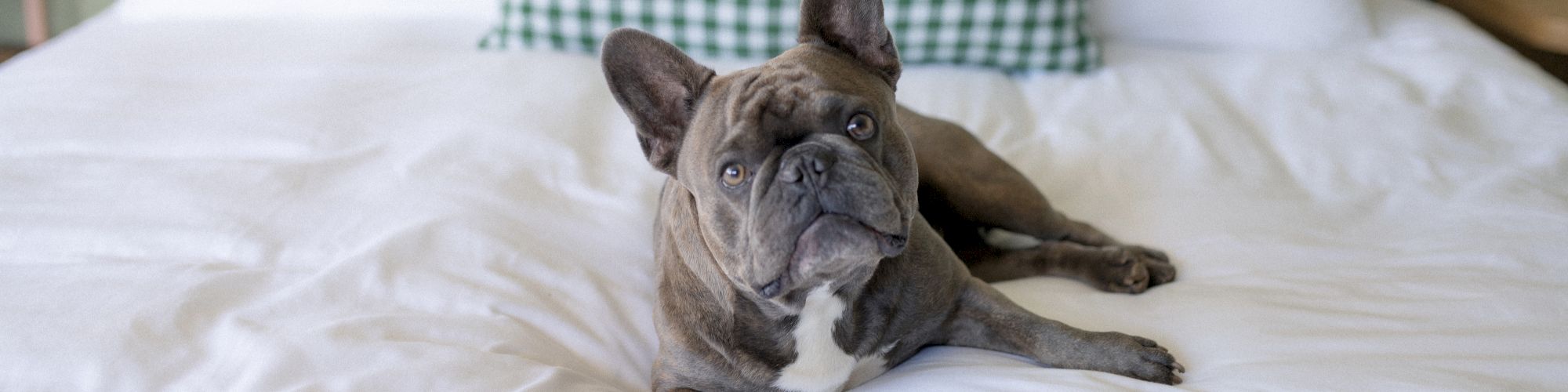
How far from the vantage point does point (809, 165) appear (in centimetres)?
163

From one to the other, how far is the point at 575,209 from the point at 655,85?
80cm

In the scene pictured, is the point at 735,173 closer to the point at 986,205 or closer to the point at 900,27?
the point at 986,205

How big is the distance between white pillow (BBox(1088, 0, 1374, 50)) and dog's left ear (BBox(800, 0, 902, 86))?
2.20 m

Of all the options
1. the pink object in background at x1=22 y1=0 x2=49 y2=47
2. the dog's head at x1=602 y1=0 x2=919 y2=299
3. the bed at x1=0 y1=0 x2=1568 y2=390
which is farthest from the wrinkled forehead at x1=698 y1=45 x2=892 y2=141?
the pink object in background at x1=22 y1=0 x2=49 y2=47

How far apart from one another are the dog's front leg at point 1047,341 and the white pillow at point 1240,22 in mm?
2128

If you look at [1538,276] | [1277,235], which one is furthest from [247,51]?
[1538,276]

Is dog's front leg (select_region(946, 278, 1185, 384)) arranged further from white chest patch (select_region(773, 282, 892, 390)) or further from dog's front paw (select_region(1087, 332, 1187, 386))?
white chest patch (select_region(773, 282, 892, 390))

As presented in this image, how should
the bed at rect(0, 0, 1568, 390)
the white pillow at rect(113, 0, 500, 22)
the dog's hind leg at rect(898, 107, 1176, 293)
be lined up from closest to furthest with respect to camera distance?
the bed at rect(0, 0, 1568, 390), the dog's hind leg at rect(898, 107, 1176, 293), the white pillow at rect(113, 0, 500, 22)

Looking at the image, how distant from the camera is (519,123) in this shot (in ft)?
10.0

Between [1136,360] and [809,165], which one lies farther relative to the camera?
[1136,360]

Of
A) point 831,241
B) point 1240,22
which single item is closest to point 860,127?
point 831,241

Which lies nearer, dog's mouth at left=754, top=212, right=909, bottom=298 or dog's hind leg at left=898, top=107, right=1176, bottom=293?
dog's mouth at left=754, top=212, right=909, bottom=298

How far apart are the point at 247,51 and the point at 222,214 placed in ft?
5.40

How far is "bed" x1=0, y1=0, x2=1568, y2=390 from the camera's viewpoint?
6.01 feet
